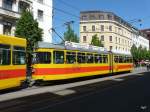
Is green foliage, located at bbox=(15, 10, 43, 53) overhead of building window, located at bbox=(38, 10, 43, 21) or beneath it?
beneath

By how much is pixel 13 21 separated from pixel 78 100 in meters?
27.8

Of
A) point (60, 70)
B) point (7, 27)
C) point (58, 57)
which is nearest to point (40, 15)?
point (7, 27)

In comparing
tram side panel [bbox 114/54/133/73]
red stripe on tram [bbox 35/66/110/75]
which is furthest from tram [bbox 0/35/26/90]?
tram side panel [bbox 114/54/133/73]

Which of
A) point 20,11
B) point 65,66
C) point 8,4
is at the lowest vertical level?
point 65,66

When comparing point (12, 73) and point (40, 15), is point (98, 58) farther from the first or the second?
point (40, 15)

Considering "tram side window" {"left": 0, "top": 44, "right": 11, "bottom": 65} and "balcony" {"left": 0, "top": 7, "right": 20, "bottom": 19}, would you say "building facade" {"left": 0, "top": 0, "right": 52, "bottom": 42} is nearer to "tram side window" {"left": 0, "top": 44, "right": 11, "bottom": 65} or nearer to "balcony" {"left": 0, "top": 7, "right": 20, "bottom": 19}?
"balcony" {"left": 0, "top": 7, "right": 20, "bottom": 19}

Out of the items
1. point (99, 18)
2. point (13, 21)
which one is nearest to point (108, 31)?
point (99, 18)

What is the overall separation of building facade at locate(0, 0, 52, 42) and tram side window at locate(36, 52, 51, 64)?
16536mm

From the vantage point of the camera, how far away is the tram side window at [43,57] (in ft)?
77.9

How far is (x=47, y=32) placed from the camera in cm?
5034

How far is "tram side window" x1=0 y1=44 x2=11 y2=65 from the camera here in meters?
17.7

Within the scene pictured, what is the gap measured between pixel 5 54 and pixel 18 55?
1.45m

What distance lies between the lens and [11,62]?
18.6 metres

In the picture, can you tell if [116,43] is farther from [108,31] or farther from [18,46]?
[18,46]
